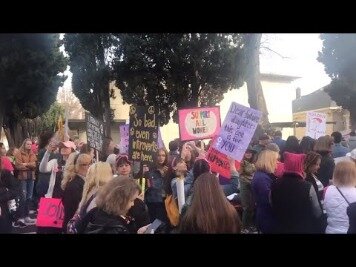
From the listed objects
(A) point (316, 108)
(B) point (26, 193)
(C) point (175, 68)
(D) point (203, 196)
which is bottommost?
(B) point (26, 193)

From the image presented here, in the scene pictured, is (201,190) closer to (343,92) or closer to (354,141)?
(354,141)

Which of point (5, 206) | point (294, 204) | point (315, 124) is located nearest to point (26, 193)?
point (5, 206)

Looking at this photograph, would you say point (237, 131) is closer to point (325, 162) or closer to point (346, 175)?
point (325, 162)

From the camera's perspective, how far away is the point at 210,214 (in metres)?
3.51

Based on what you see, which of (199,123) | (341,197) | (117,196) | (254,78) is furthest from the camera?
(254,78)

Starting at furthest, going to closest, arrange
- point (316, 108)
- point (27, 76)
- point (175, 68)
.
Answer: point (316, 108) < point (175, 68) < point (27, 76)

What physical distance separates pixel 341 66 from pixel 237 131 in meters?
12.9

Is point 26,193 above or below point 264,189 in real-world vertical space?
below

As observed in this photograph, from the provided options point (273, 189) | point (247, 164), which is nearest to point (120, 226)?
point (273, 189)

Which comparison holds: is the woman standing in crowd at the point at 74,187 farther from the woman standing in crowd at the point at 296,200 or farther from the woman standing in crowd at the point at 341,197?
the woman standing in crowd at the point at 341,197

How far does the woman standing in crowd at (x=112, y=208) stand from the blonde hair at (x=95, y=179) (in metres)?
0.48

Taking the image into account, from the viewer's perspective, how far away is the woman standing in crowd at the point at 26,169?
879 centimetres

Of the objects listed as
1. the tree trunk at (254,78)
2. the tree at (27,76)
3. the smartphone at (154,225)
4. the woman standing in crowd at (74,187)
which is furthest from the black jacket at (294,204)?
the tree at (27,76)
